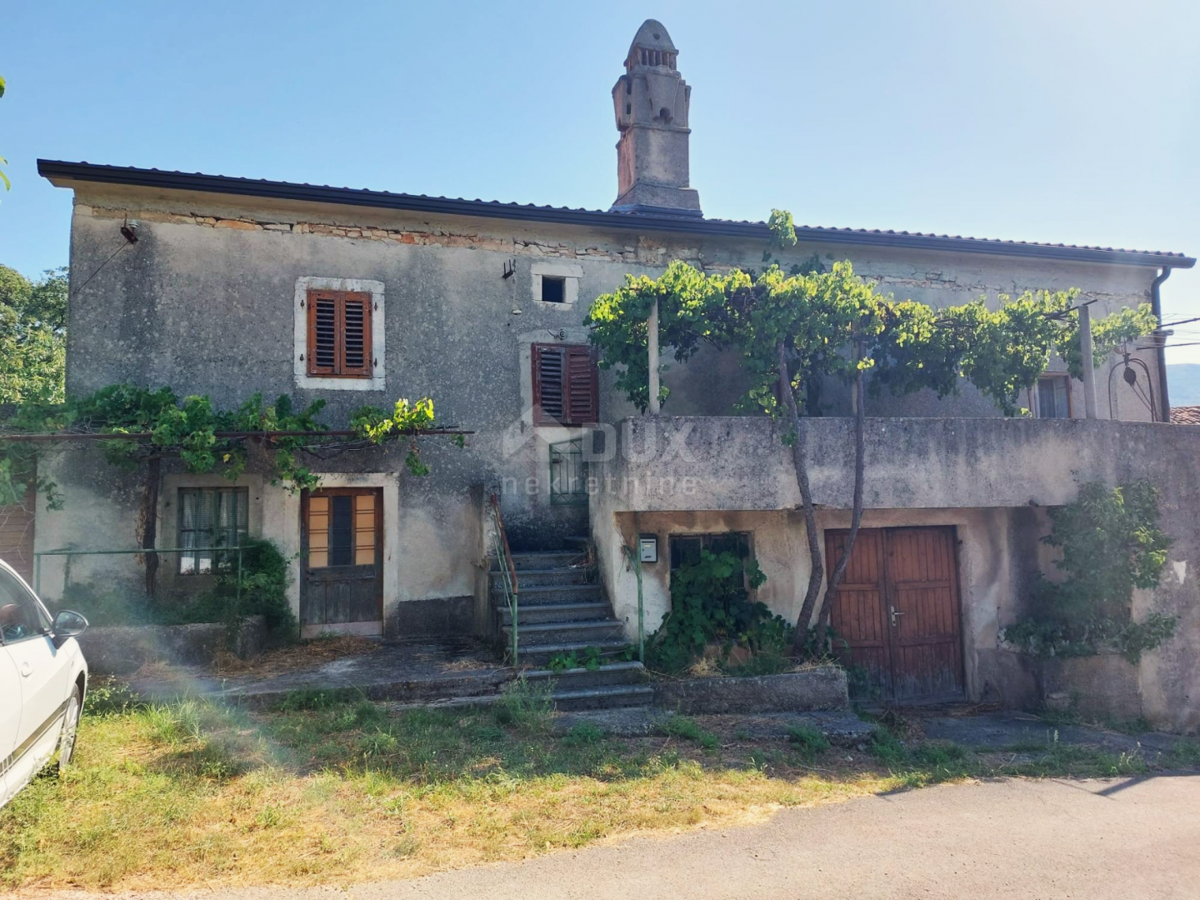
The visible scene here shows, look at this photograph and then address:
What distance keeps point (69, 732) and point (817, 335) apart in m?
7.69

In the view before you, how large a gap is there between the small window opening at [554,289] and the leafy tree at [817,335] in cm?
143

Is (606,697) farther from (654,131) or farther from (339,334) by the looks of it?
(654,131)

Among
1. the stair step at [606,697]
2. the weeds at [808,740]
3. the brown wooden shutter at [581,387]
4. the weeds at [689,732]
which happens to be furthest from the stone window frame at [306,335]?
the weeds at [808,740]

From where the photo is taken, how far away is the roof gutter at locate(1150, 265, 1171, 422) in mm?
12195

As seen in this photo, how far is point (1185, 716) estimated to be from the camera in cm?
888

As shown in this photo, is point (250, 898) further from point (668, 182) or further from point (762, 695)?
point (668, 182)

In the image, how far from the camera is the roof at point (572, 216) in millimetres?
9039

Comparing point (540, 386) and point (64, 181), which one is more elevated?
point (64, 181)

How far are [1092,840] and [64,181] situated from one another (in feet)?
39.4

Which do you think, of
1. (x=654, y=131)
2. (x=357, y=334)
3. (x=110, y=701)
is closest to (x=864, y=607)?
(x=357, y=334)

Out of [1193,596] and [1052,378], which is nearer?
[1193,596]

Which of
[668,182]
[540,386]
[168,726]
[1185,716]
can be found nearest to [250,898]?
[168,726]

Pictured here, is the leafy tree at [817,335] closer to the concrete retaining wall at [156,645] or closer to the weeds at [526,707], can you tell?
the weeds at [526,707]

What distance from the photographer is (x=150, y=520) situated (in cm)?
897
